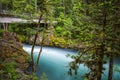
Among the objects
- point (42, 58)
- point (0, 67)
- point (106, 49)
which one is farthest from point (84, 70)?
point (0, 67)

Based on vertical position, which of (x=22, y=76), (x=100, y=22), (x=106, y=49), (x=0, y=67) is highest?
(x=100, y=22)

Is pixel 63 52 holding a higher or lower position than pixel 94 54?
lower

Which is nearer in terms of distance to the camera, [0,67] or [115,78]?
[0,67]

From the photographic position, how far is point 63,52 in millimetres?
24516

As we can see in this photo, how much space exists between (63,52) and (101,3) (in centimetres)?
1667

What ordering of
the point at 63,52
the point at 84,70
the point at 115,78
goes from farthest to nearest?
the point at 63,52 < the point at 84,70 < the point at 115,78

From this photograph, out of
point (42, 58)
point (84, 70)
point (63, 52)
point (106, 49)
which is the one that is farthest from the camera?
point (63, 52)

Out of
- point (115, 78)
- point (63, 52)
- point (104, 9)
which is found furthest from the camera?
point (63, 52)

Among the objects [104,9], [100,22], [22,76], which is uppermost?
[104,9]

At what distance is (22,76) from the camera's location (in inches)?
340

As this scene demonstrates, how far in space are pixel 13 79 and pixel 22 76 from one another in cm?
72

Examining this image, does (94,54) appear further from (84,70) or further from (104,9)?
(84,70)

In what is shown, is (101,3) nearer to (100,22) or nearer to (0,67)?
(100,22)

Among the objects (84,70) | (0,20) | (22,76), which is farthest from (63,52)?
(22,76)
